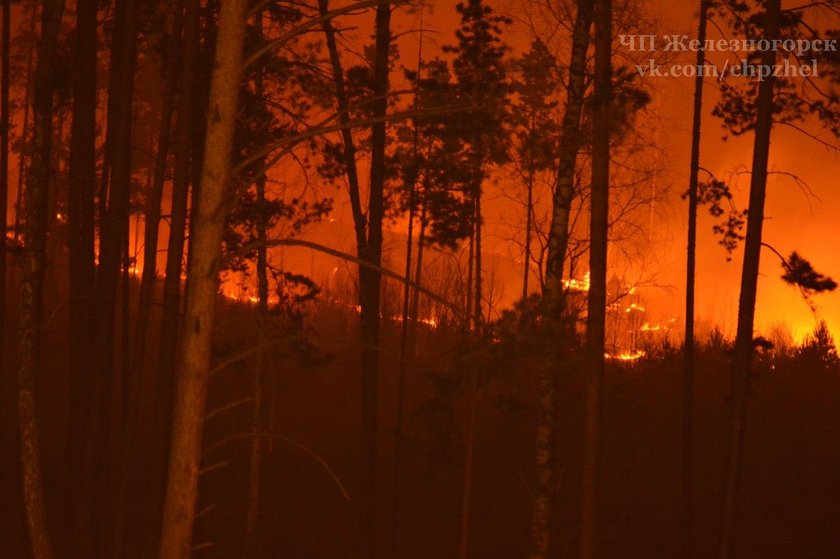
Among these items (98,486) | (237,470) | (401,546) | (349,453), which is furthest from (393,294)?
(98,486)

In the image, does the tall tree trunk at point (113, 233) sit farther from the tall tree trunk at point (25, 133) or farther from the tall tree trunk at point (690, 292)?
the tall tree trunk at point (25, 133)

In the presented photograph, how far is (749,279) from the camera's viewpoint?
48.3 feet

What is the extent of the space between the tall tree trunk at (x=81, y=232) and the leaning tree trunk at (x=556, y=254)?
23.0ft

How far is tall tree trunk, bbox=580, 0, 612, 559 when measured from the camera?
42.1ft

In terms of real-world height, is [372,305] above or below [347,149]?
below

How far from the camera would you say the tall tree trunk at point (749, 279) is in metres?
14.5

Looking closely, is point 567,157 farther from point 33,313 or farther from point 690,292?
point 33,313

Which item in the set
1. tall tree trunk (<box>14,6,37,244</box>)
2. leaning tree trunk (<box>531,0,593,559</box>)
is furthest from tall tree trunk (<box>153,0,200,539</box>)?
tall tree trunk (<box>14,6,37,244</box>)

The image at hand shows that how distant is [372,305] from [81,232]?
5192mm

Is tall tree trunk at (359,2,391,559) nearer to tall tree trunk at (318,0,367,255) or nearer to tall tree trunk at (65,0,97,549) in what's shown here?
tall tree trunk at (318,0,367,255)

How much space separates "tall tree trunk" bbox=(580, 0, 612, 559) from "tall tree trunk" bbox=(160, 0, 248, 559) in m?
7.50

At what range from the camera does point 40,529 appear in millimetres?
12445

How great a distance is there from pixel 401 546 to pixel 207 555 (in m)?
5.50

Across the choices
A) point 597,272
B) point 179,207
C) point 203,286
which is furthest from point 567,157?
point 203,286
